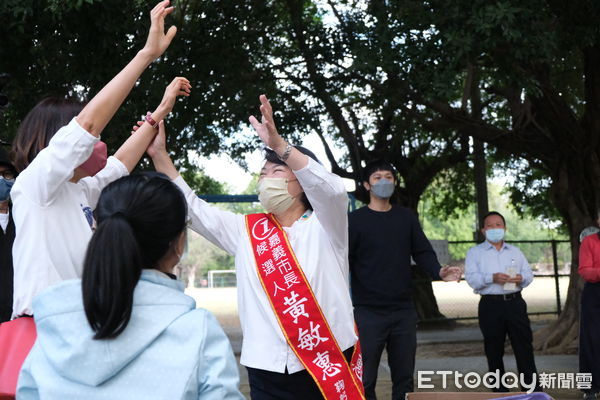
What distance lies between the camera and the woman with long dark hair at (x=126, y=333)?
6.47 ft

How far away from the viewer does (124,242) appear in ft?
6.54

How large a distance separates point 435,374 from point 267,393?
5947mm

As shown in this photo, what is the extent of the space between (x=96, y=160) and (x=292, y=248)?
1.51 m

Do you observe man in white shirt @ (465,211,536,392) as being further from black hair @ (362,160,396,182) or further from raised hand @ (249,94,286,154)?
raised hand @ (249,94,286,154)

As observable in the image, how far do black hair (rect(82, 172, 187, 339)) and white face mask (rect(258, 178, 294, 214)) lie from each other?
1.98m

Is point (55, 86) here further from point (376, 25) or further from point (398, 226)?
point (398, 226)

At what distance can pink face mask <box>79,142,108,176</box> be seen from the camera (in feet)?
9.00

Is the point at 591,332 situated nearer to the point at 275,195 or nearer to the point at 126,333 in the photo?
the point at 275,195

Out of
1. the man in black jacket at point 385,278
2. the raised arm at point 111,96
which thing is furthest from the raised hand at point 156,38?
the man in black jacket at point 385,278

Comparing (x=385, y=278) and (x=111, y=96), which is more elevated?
(x=111, y=96)

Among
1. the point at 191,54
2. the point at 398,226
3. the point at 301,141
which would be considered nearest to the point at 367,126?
the point at 301,141

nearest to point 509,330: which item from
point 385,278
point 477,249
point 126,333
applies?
point 477,249

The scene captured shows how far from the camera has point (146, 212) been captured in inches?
82.1

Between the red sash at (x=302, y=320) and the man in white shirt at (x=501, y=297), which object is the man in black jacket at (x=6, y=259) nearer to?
the red sash at (x=302, y=320)
